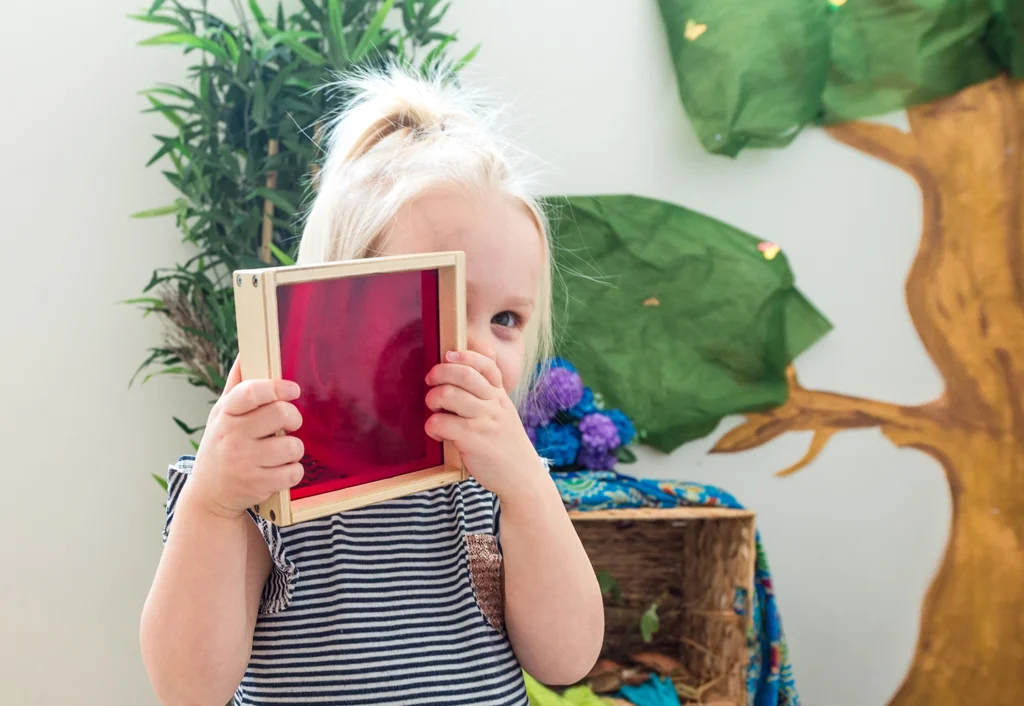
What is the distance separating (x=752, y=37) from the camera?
143 cm

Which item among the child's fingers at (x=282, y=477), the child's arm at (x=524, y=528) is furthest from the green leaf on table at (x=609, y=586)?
the child's fingers at (x=282, y=477)

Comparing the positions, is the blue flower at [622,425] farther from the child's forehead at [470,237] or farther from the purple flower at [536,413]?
the child's forehead at [470,237]

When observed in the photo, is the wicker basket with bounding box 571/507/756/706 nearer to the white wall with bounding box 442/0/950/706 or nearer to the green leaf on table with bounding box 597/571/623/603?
the green leaf on table with bounding box 597/571/623/603

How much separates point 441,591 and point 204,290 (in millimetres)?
847

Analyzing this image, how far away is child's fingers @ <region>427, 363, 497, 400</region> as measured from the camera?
538 millimetres

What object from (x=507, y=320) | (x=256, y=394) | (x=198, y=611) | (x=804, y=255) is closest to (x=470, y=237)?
(x=507, y=320)

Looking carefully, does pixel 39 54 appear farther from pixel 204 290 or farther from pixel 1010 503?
pixel 1010 503

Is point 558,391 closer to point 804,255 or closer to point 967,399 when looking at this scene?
point 804,255

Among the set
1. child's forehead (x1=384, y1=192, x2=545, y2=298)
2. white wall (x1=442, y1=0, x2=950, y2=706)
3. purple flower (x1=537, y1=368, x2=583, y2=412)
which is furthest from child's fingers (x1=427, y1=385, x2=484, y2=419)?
white wall (x1=442, y1=0, x2=950, y2=706)

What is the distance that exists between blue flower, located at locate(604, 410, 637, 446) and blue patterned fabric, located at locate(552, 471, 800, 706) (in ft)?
0.28

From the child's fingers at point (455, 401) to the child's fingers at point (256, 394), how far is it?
96mm

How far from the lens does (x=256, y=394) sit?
0.47m

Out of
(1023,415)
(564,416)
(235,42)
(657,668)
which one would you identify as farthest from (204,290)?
(1023,415)

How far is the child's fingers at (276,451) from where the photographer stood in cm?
48
